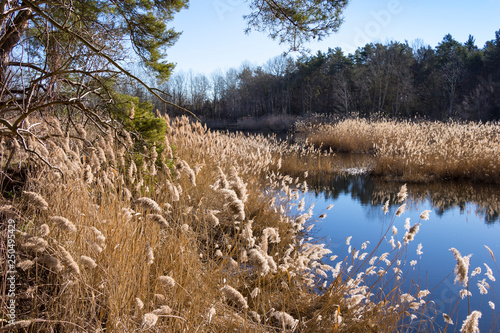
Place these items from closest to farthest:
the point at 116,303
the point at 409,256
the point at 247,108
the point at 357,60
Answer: the point at 116,303 → the point at 409,256 → the point at 357,60 → the point at 247,108

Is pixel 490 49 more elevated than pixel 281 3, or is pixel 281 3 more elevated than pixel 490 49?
pixel 490 49

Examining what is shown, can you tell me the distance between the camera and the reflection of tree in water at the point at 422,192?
670cm

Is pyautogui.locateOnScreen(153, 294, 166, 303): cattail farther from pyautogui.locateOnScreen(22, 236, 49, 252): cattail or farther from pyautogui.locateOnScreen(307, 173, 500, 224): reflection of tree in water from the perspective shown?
pyautogui.locateOnScreen(307, 173, 500, 224): reflection of tree in water

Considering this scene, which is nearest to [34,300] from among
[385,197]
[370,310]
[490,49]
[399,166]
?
[370,310]

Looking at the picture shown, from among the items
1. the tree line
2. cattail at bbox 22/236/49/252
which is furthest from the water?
the tree line

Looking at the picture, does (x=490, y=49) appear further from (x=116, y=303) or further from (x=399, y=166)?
(x=116, y=303)

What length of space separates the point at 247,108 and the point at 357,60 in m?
14.6

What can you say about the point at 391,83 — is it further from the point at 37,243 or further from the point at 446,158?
the point at 37,243

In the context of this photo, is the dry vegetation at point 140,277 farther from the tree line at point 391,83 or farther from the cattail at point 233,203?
A: the tree line at point 391,83

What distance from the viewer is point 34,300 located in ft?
5.76

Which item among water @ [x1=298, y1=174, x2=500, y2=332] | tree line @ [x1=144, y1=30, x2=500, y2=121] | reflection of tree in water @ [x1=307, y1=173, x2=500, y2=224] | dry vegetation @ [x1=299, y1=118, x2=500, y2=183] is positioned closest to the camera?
water @ [x1=298, y1=174, x2=500, y2=332]

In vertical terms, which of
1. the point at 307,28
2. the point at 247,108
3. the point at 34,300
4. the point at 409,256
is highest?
→ the point at 247,108

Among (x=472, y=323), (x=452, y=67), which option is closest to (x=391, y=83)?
(x=452, y=67)

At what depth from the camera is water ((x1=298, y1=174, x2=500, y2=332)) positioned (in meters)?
3.44
